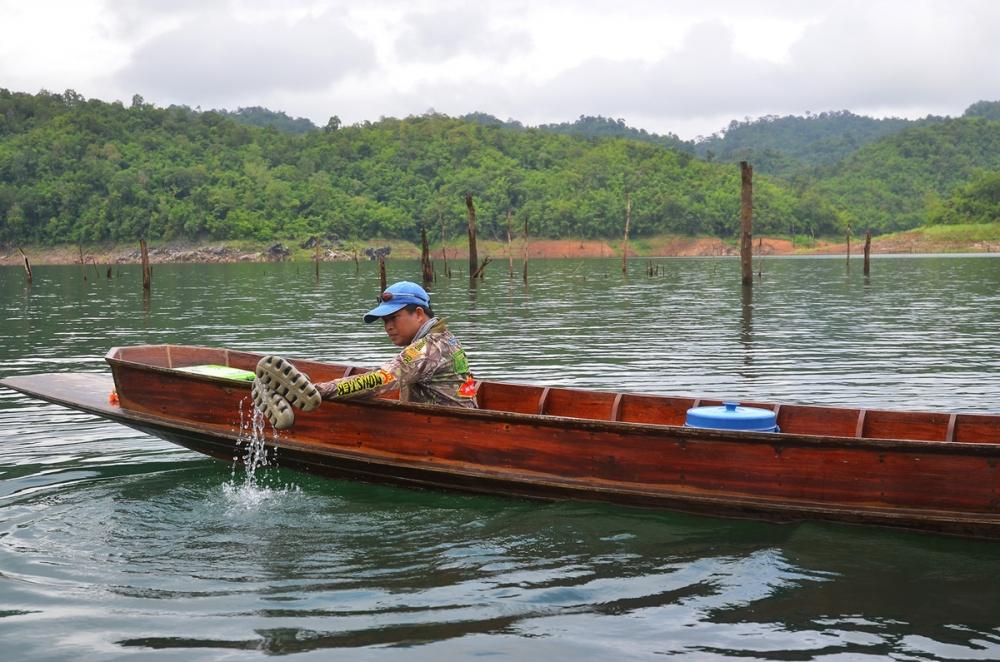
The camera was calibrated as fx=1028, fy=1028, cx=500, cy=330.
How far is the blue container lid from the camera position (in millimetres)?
8500

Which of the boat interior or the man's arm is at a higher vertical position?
the man's arm

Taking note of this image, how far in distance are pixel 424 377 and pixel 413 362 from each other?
0.20 metres

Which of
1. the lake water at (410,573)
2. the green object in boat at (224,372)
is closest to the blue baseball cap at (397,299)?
the lake water at (410,573)

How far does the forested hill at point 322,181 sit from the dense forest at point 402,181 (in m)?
0.26

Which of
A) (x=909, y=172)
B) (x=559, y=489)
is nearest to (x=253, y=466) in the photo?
(x=559, y=489)

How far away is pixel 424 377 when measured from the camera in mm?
8719

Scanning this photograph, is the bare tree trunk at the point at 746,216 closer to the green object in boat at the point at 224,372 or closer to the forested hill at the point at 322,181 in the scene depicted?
the green object in boat at the point at 224,372

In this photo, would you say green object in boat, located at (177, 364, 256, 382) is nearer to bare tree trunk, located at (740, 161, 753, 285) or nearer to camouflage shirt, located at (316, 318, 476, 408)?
camouflage shirt, located at (316, 318, 476, 408)

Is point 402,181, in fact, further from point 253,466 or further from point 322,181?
point 253,466

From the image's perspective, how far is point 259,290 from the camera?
48938 mm

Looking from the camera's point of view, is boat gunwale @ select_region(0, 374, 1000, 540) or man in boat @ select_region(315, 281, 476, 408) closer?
boat gunwale @ select_region(0, 374, 1000, 540)

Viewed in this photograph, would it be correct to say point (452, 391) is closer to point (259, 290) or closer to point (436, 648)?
point (436, 648)

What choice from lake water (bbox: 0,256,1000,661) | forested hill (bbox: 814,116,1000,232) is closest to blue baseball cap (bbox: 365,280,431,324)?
lake water (bbox: 0,256,1000,661)

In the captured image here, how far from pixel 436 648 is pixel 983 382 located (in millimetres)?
13175
